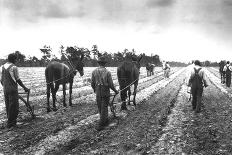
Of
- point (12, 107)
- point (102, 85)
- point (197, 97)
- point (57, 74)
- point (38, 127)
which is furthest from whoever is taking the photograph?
point (57, 74)

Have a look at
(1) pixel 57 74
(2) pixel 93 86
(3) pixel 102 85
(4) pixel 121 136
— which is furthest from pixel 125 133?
(1) pixel 57 74

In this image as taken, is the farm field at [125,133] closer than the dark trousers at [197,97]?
Yes

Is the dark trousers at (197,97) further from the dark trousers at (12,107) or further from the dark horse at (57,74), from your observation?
the dark trousers at (12,107)

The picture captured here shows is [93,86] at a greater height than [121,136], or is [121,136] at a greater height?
[93,86]

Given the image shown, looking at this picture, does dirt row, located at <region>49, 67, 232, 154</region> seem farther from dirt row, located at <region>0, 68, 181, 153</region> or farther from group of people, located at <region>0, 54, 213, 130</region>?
dirt row, located at <region>0, 68, 181, 153</region>

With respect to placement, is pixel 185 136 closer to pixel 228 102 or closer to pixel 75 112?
pixel 75 112

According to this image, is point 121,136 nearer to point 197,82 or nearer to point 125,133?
point 125,133

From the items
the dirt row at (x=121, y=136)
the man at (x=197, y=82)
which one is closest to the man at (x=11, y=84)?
the dirt row at (x=121, y=136)

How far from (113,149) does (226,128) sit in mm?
4180

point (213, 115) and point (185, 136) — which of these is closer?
point (185, 136)

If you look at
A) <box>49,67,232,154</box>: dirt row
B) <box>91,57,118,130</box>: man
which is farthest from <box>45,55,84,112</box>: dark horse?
<box>49,67,232,154</box>: dirt row

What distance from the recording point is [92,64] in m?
96.6

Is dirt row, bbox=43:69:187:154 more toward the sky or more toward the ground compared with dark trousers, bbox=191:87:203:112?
more toward the ground

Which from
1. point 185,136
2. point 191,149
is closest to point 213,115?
point 185,136
